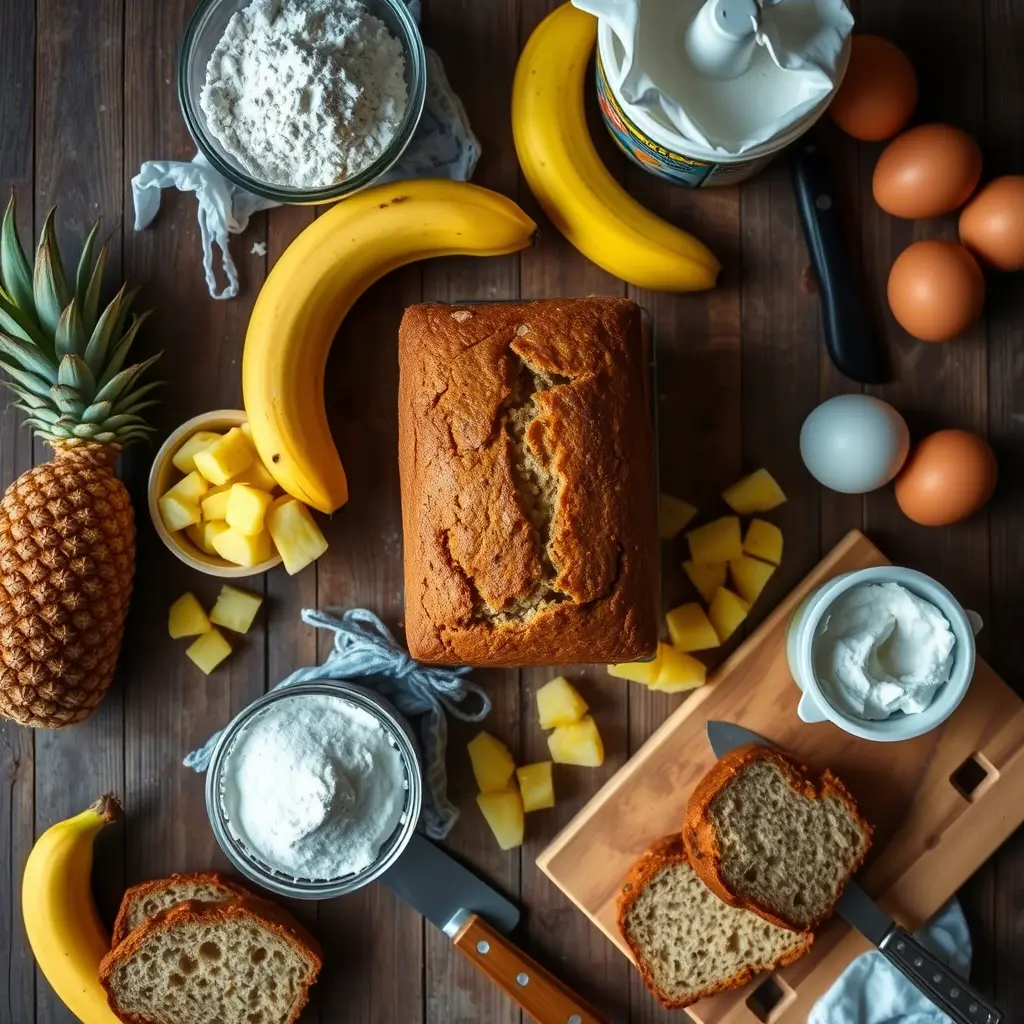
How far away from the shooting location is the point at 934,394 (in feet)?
4.48

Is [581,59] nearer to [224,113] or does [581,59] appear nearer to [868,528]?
[224,113]

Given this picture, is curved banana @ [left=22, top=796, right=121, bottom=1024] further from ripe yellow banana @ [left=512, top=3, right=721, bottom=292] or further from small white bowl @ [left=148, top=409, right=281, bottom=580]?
ripe yellow banana @ [left=512, top=3, right=721, bottom=292]

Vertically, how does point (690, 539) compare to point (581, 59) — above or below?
below

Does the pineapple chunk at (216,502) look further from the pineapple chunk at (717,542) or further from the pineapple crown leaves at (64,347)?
the pineapple chunk at (717,542)

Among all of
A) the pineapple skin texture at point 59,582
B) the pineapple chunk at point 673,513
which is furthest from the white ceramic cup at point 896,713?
the pineapple skin texture at point 59,582

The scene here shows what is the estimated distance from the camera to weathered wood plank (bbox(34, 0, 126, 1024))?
4.54 feet

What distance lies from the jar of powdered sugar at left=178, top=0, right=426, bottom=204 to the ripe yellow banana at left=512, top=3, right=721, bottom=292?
0.17m

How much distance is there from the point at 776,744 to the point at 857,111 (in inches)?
34.8

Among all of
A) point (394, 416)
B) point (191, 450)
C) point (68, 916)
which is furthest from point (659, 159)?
point (68, 916)

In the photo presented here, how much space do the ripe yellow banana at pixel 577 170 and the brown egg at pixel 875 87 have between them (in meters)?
0.27

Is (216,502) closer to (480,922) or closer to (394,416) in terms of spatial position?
(394,416)

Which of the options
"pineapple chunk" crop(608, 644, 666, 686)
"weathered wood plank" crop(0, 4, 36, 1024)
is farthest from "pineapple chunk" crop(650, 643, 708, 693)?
"weathered wood plank" crop(0, 4, 36, 1024)

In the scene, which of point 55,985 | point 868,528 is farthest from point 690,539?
point 55,985

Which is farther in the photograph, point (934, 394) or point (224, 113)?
point (934, 394)
